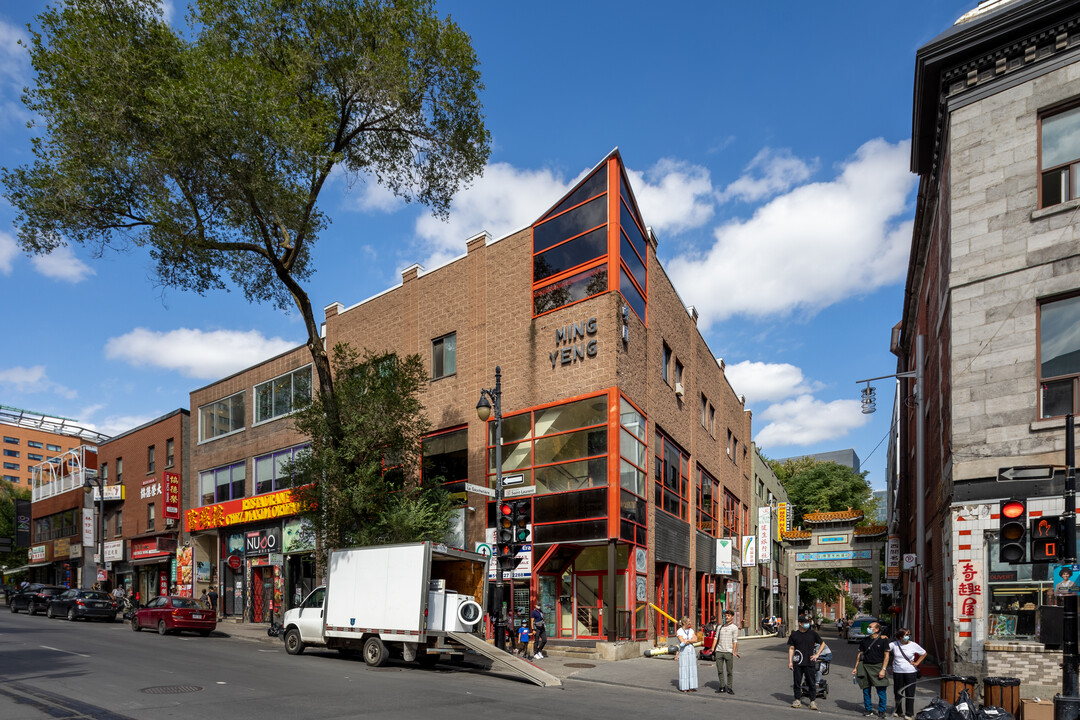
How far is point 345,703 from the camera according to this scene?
11.9m

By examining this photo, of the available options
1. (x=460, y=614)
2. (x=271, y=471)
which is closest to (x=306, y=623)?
(x=460, y=614)

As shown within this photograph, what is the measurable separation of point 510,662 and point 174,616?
1498 cm

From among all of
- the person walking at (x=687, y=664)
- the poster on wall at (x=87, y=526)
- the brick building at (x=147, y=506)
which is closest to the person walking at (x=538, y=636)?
the person walking at (x=687, y=664)

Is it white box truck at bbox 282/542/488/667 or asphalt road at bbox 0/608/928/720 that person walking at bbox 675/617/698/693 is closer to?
asphalt road at bbox 0/608/928/720

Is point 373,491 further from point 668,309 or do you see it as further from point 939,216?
point 939,216

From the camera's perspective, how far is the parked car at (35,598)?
35.5m

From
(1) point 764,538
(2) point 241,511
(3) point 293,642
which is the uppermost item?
(2) point 241,511

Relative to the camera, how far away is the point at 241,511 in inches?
1398

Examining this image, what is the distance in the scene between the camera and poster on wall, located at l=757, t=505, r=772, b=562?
137ft

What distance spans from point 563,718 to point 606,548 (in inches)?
455

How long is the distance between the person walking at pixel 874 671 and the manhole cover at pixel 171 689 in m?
11.4

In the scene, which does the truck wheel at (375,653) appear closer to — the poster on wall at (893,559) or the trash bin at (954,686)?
the trash bin at (954,686)

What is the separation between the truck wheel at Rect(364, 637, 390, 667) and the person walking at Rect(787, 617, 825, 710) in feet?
29.2

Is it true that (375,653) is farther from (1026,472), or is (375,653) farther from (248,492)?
(248,492)
